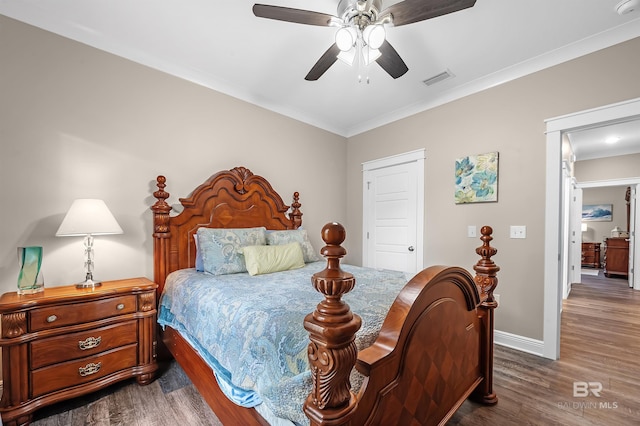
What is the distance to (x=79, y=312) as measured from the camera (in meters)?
1.78

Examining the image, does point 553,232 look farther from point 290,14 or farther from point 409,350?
point 290,14

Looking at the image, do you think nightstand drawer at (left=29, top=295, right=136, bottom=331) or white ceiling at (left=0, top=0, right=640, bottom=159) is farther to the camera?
white ceiling at (left=0, top=0, right=640, bottom=159)

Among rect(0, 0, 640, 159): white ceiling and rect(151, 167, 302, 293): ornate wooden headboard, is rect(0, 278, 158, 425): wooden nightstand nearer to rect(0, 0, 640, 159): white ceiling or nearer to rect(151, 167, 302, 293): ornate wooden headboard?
rect(151, 167, 302, 293): ornate wooden headboard

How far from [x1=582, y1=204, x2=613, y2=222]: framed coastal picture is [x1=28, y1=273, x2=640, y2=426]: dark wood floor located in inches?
253

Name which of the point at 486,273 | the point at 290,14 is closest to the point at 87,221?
the point at 290,14

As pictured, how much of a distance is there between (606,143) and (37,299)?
788cm

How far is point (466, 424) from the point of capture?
1.62 m

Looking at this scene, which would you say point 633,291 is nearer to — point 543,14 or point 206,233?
point 543,14

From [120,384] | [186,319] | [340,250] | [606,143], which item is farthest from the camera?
[606,143]

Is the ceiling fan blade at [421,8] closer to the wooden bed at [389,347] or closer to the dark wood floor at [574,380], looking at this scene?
the wooden bed at [389,347]

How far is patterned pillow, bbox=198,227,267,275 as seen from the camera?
2287 mm

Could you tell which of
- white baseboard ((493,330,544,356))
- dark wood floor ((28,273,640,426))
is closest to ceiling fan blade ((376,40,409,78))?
dark wood floor ((28,273,640,426))

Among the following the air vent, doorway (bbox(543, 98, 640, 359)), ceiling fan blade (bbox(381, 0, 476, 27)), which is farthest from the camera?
the air vent

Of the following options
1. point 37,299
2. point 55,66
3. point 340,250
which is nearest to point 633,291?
point 340,250
